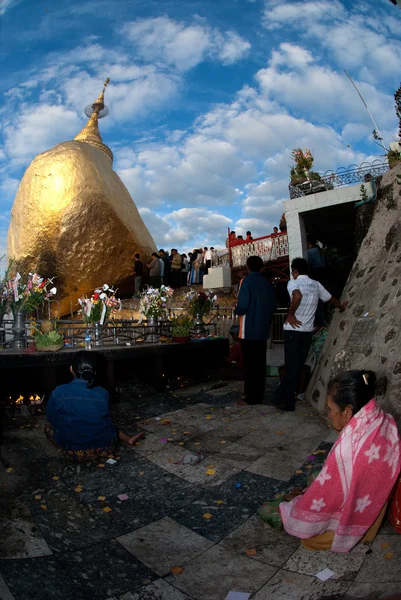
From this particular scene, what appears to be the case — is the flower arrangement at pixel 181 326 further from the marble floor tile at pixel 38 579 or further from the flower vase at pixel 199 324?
the marble floor tile at pixel 38 579

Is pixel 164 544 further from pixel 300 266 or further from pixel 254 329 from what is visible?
pixel 300 266

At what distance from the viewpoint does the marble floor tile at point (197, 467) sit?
345 cm

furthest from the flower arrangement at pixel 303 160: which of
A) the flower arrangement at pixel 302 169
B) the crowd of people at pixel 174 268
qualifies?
the crowd of people at pixel 174 268

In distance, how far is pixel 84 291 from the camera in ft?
48.9

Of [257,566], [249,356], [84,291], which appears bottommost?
[257,566]

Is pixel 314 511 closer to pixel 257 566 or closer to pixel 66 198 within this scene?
pixel 257 566

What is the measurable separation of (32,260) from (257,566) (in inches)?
539

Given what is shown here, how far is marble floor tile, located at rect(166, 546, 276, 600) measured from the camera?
2.15 metres

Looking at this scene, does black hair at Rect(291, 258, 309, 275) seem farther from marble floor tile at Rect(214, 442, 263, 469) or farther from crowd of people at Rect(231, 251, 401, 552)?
crowd of people at Rect(231, 251, 401, 552)

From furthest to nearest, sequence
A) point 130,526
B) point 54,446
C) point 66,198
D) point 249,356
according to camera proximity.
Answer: point 66,198
point 249,356
point 54,446
point 130,526

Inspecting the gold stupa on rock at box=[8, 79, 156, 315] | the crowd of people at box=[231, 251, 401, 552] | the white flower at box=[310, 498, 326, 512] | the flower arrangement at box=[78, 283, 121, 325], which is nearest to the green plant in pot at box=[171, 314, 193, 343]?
the flower arrangement at box=[78, 283, 121, 325]

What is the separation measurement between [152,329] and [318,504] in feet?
17.2

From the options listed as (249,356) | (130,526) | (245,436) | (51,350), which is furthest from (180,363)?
(130,526)

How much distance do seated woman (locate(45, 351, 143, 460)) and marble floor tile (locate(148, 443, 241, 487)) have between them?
0.57m
